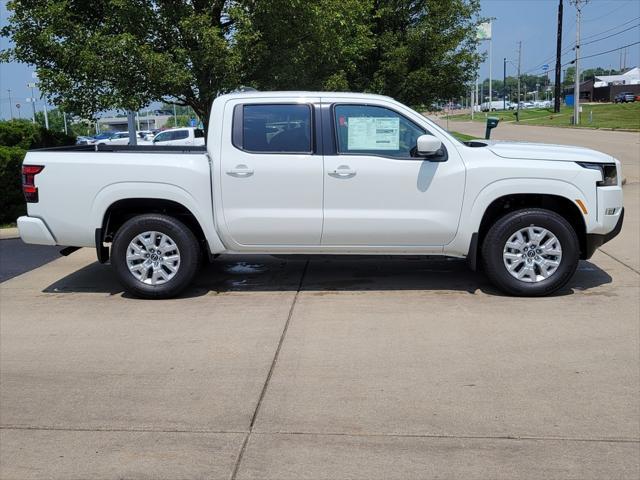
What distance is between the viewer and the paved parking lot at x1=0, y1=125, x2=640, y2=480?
12.7 feet

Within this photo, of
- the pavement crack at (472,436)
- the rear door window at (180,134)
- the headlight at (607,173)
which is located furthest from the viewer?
the rear door window at (180,134)

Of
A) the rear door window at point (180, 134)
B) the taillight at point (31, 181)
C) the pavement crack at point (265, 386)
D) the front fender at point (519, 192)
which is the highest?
the taillight at point (31, 181)

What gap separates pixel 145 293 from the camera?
22.8ft

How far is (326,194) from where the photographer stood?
6727 millimetres

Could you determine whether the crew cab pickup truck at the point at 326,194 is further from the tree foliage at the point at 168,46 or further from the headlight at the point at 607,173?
the tree foliage at the point at 168,46

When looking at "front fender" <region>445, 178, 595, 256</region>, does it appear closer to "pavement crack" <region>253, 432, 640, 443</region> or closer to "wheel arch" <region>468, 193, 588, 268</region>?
"wheel arch" <region>468, 193, 588, 268</region>

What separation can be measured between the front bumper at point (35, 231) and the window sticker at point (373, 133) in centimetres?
298

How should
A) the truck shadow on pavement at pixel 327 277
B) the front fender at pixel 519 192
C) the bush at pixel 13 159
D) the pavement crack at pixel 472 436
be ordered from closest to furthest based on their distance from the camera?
the pavement crack at pixel 472 436 → the front fender at pixel 519 192 → the truck shadow on pavement at pixel 327 277 → the bush at pixel 13 159

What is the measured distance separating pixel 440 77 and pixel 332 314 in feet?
40.1

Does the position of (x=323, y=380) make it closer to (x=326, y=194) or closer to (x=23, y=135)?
(x=326, y=194)

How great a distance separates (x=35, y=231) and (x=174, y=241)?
4.37ft

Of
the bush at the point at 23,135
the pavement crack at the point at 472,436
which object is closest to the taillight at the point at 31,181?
the pavement crack at the point at 472,436

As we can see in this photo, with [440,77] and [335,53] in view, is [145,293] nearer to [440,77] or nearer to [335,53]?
[335,53]

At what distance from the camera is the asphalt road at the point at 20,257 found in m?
8.52
